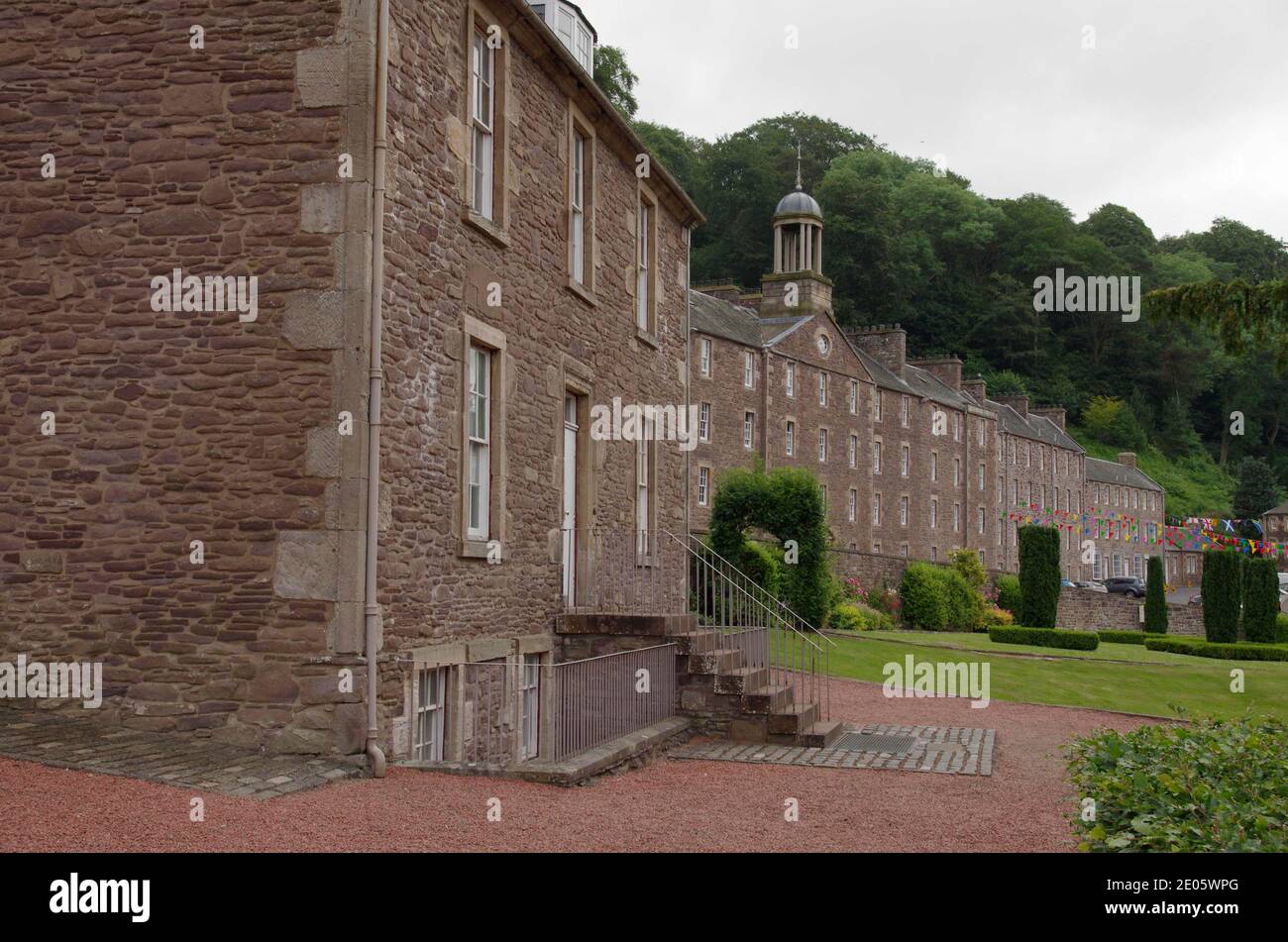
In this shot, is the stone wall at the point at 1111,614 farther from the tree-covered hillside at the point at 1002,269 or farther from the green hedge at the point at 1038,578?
A: the tree-covered hillside at the point at 1002,269

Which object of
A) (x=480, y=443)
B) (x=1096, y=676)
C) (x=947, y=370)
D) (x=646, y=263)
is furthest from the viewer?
(x=947, y=370)

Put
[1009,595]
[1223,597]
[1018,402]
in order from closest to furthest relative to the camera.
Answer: [1223,597]
[1009,595]
[1018,402]

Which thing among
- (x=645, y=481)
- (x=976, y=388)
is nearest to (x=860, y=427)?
(x=976, y=388)

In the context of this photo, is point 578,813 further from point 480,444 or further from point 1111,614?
point 1111,614

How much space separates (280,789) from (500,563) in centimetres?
465

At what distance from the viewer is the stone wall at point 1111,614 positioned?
5588 cm

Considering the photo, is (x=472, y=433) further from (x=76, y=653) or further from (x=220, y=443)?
(x=76, y=653)

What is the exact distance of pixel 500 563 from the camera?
43.8 ft

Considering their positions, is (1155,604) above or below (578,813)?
below

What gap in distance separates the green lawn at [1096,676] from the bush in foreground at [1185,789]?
41.9 ft

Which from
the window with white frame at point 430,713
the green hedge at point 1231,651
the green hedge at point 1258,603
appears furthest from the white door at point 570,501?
the green hedge at point 1258,603

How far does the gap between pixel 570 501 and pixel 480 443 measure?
3150mm

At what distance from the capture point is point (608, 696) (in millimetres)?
12945

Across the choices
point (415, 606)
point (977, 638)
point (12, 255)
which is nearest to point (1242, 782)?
point (415, 606)
